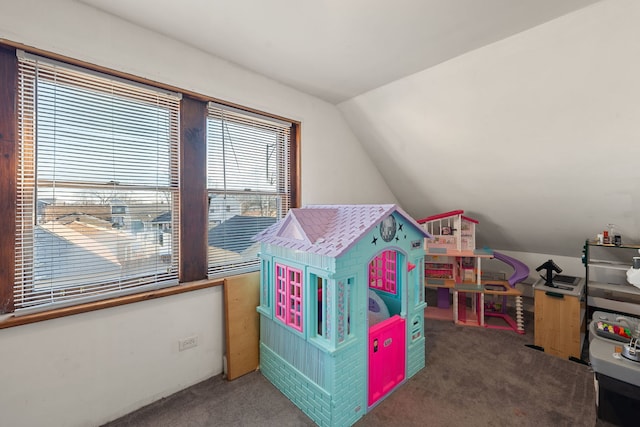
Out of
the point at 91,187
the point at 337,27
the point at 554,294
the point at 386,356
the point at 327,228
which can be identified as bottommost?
the point at 386,356

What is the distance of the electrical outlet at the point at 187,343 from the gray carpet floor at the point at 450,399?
1.04ft

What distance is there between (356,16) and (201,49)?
3.88ft

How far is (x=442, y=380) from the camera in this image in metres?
2.08

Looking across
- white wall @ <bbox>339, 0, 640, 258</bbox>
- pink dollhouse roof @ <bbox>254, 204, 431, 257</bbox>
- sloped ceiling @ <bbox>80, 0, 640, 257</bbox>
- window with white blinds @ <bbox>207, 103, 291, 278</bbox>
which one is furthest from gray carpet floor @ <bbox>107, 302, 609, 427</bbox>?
sloped ceiling @ <bbox>80, 0, 640, 257</bbox>

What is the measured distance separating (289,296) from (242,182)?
3.51 feet

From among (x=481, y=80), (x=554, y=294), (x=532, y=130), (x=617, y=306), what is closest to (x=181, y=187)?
(x=481, y=80)

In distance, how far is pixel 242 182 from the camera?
7.57 ft

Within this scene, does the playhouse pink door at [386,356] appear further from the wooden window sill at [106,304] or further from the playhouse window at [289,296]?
the wooden window sill at [106,304]

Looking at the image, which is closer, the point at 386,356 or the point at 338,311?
the point at 338,311

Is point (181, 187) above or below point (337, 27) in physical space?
below

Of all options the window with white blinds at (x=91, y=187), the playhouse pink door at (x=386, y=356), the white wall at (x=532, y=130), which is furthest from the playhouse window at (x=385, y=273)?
the window with white blinds at (x=91, y=187)

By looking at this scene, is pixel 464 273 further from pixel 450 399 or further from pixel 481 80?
pixel 481 80

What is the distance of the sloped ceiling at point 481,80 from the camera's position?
1553 mm

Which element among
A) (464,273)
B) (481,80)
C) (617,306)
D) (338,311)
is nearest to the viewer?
(338,311)
